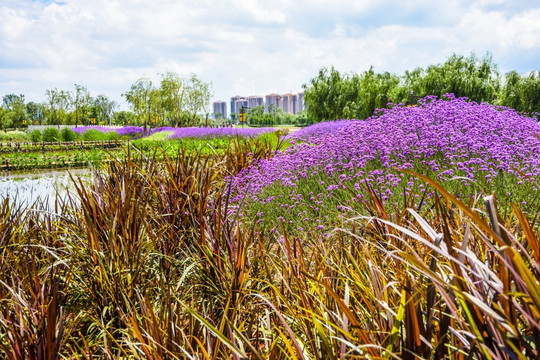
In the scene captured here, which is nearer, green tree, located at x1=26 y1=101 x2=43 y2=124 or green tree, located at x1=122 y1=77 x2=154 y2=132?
green tree, located at x1=122 y1=77 x2=154 y2=132

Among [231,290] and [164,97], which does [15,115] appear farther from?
[231,290]

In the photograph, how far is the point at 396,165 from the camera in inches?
205

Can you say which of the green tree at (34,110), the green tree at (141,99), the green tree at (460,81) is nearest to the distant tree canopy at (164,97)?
the green tree at (141,99)

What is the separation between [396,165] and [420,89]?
66.7 ft

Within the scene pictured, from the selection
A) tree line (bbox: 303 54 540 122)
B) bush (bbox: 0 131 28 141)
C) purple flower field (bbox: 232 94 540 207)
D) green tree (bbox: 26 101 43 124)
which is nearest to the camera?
purple flower field (bbox: 232 94 540 207)

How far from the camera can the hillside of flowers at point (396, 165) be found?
15.2 feet

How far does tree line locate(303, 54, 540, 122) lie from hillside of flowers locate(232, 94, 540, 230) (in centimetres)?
897

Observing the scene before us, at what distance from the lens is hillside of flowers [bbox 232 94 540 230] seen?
15.2 ft

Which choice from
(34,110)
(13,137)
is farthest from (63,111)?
(34,110)

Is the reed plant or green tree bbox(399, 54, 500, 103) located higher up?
green tree bbox(399, 54, 500, 103)

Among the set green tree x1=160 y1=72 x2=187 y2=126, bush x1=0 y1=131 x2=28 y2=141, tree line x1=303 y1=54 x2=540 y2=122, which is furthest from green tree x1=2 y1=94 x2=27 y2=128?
tree line x1=303 y1=54 x2=540 y2=122

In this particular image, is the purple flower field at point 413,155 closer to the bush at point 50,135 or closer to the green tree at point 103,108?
the bush at point 50,135

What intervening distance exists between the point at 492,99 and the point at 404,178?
21.3 metres

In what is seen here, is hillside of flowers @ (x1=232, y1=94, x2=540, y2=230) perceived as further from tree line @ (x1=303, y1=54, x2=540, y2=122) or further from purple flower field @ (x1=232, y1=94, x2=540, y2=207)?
tree line @ (x1=303, y1=54, x2=540, y2=122)
